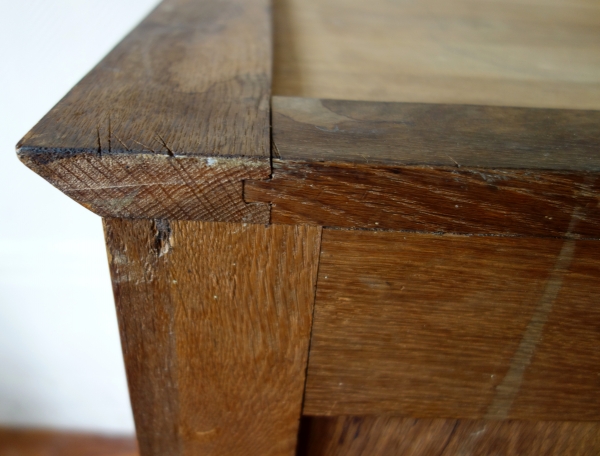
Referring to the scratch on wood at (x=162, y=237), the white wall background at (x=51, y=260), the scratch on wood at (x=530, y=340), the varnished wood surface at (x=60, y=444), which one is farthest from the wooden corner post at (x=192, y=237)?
the varnished wood surface at (x=60, y=444)

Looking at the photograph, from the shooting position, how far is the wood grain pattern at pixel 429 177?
0.19 metres

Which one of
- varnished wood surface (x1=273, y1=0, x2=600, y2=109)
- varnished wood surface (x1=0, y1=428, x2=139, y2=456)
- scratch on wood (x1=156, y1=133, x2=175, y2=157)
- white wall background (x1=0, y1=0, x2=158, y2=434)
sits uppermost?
varnished wood surface (x1=273, y1=0, x2=600, y2=109)

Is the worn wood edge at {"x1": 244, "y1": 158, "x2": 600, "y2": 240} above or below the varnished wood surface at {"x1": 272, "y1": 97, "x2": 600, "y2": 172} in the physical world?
below

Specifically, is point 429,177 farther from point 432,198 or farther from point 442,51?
point 442,51

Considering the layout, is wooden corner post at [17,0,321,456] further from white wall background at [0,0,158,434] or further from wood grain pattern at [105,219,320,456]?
white wall background at [0,0,158,434]

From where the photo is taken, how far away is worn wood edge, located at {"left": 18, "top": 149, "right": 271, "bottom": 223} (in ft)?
0.61

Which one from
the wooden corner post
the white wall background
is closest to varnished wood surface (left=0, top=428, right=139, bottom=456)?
the white wall background

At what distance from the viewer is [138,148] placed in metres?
0.19

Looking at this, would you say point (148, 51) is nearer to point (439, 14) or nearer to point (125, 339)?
point (125, 339)

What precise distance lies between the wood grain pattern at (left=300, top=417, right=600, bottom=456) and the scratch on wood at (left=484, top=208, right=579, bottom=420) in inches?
1.2

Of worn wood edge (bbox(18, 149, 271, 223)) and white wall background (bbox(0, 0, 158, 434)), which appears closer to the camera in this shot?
worn wood edge (bbox(18, 149, 271, 223))

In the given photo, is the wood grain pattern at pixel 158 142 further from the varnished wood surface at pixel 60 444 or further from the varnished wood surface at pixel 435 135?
the varnished wood surface at pixel 60 444

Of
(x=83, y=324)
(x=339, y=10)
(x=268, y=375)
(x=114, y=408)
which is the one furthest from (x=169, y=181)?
(x=114, y=408)

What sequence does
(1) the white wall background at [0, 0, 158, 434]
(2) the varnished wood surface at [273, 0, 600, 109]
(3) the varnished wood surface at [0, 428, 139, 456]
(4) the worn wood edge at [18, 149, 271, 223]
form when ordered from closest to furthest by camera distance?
1. (4) the worn wood edge at [18, 149, 271, 223]
2. (2) the varnished wood surface at [273, 0, 600, 109]
3. (1) the white wall background at [0, 0, 158, 434]
4. (3) the varnished wood surface at [0, 428, 139, 456]
